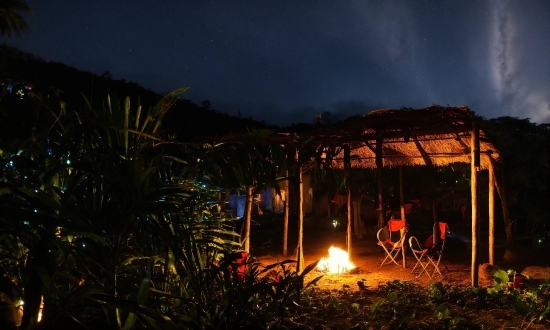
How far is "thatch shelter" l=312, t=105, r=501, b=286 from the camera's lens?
5789mm

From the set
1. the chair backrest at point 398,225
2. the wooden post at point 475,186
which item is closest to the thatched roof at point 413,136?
the wooden post at point 475,186

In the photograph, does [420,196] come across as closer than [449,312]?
No

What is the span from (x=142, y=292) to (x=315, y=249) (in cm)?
849

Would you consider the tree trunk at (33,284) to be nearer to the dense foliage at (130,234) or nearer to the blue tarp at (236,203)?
the dense foliage at (130,234)

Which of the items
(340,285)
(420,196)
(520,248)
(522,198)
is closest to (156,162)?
(340,285)

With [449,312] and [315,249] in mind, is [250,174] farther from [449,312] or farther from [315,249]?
[315,249]

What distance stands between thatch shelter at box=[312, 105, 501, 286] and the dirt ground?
2.08ft

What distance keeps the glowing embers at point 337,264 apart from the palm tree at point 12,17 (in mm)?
8078

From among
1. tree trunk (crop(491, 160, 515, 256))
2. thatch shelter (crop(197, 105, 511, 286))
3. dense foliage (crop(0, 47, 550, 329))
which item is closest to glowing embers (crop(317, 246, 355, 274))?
thatch shelter (crop(197, 105, 511, 286))

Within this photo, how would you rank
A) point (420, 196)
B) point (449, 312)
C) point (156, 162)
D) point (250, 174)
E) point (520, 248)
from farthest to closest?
point (420, 196), point (520, 248), point (449, 312), point (250, 174), point (156, 162)

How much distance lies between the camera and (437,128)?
629cm

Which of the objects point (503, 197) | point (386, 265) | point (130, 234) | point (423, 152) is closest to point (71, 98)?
point (423, 152)

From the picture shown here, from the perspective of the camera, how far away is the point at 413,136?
704 centimetres

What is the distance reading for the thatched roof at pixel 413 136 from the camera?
6.03m
